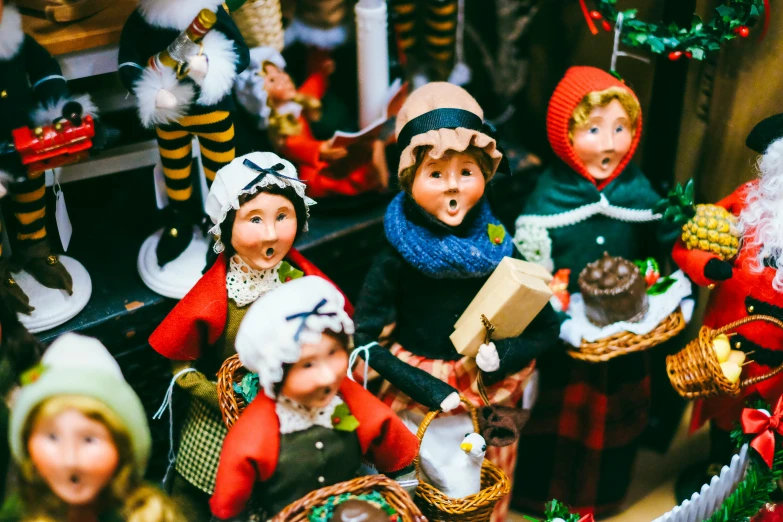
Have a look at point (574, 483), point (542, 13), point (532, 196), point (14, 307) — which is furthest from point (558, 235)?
point (14, 307)

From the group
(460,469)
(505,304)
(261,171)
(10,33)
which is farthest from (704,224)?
(10,33)

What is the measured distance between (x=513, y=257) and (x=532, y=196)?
30 cm

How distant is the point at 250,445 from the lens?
162 centimetres

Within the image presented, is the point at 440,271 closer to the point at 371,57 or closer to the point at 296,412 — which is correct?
the point at 296,412

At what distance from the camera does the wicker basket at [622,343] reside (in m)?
2.18

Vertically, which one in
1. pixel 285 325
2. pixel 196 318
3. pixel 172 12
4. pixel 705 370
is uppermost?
pixel 172 12

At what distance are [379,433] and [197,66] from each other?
2.93ft

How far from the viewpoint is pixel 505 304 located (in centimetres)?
194

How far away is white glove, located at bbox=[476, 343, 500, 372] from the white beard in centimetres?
69

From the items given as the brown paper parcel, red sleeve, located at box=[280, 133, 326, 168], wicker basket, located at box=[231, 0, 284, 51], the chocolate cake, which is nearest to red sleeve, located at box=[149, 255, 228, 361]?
the brown paper parcel

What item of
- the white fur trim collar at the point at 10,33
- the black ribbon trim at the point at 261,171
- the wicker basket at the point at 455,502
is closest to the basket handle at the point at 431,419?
the wicker basket at the point at 455,502

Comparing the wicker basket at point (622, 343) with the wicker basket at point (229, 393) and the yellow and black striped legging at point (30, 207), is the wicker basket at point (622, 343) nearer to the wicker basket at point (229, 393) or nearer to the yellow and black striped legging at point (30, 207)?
the wicker basket at point (229, 393)

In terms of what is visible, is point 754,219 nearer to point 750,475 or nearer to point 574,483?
point 750,475

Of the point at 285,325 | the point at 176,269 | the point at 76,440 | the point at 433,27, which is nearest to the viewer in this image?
the point at 76,440
